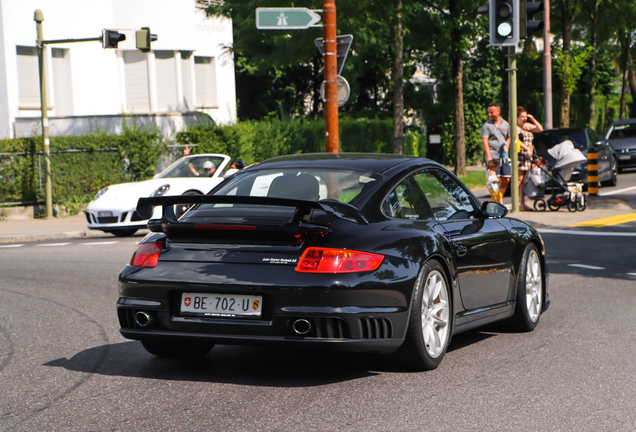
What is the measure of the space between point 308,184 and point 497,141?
11.1m

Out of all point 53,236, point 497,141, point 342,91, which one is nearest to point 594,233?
point 497,141

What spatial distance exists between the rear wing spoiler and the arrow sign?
907cm

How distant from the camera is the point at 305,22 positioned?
14109 millimetres

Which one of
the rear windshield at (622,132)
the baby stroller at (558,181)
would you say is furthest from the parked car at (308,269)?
the rear windshield at (622,132)

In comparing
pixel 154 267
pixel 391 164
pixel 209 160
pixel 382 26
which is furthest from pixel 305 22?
pixel 382 26

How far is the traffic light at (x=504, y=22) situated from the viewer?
14.4 meters

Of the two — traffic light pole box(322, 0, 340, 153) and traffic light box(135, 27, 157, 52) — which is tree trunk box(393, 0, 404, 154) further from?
traffic light pole box(322, 0, 340, 153)

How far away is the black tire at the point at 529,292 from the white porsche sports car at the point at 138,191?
30.7ft

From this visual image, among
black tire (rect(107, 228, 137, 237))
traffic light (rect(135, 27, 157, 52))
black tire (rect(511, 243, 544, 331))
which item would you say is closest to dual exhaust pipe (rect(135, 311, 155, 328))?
black tire (rect(511, 243, 544, 331))

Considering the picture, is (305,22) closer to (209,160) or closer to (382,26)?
(209,160)

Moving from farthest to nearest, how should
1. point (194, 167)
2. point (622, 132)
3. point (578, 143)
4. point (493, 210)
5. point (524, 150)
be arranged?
point (622, 132), point (578, 143), point (194, 167), point (524, 150), point (493, 210)

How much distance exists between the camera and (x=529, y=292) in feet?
22.8

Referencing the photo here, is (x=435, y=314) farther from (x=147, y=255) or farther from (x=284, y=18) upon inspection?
(x=284, y=18)

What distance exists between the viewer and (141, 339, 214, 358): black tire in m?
5.87
